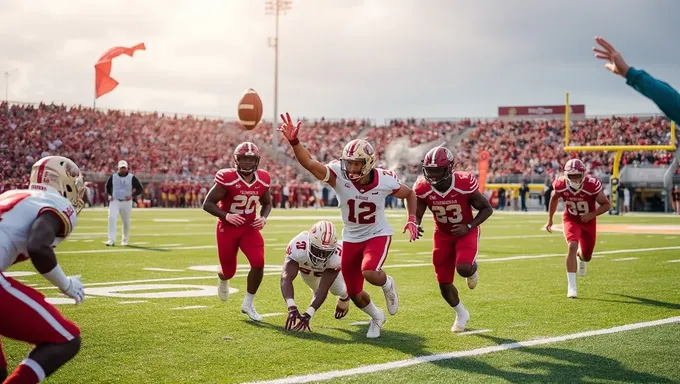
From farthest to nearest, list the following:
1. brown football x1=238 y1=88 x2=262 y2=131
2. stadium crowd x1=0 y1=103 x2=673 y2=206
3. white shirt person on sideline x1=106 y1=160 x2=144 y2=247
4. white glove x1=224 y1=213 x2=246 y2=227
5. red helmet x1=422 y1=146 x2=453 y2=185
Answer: stadium crowd x1=0 y1=103 x2=673 y2=206
white shirt person on sideline x1=106 y1=160 x2=144 y2=247
brown football x1=238 y1=88 x2=262 y2=131
white glove x1=224 y1=213 x2=246 y2=227
red helmet x1=422 y1=146 x2=453 y2=185

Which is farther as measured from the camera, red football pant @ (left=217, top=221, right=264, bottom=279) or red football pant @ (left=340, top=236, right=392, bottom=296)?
red football pant @ (left=217, top=221, right=264, bottom=279)

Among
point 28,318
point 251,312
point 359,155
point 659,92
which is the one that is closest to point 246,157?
point 251,312

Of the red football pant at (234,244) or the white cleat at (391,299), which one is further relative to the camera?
the red football pant at (234,244)

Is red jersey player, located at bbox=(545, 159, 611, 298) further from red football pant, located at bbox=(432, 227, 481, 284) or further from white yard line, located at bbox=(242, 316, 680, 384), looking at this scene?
red football pant, located at bbox=(432, 227, 481, 284)

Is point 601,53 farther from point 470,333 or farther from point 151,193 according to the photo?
point 151,193

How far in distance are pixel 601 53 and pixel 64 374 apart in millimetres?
3986

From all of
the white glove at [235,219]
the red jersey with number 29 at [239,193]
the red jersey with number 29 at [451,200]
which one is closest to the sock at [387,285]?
the red jersey with number 29 at [451,200]

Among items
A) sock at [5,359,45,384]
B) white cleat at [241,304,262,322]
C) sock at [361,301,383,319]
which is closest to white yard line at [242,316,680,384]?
sock at [361,301,383,319]

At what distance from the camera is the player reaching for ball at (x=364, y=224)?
6898mm

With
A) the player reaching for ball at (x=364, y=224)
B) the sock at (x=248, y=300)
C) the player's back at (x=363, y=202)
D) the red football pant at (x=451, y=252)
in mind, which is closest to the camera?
the player reaching for ball at (x=364, y=224)

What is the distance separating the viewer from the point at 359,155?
6.70m

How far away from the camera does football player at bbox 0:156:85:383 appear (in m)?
3.81

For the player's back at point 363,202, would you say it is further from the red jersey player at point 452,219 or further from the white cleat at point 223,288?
the white cleat at point 223,288

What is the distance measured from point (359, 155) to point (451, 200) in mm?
1277
